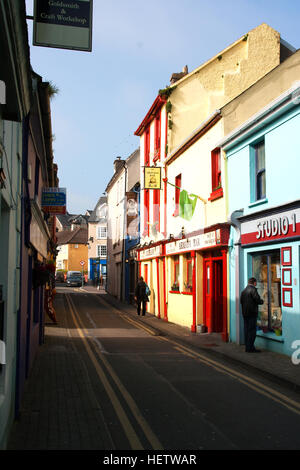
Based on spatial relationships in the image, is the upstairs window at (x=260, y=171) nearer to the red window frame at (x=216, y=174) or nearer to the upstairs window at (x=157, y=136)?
the red window frame at (x=216, y=174)

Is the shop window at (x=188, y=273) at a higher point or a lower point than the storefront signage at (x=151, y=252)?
lower

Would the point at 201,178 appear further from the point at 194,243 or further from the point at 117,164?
the point at 117,164

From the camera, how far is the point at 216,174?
16.5 m

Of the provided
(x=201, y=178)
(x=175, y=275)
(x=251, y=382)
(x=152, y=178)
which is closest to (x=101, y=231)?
(x=152, y=178)

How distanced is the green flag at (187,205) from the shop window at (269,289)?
4.82 meters

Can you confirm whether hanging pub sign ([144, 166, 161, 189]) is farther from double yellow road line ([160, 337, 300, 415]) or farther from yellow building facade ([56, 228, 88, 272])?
yellow building facade ([56, 228, 88, 272])

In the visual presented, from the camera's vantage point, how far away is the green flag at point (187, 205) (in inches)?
710

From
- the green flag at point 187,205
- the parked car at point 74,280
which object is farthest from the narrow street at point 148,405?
the parked car at point 74,280

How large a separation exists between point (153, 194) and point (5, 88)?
21.6 meters

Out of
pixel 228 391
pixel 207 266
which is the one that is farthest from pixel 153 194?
pixel 228 391

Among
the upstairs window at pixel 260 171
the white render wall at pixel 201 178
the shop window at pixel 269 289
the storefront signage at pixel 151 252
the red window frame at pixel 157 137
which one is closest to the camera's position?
the shop window at pixel 269 289

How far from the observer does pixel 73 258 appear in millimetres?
81312

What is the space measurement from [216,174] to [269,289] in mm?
4981

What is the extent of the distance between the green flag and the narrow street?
6.47 m
